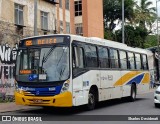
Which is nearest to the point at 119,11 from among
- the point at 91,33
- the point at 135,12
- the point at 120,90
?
the point at 135,12

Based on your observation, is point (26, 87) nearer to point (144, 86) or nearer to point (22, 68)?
point (22, 68)

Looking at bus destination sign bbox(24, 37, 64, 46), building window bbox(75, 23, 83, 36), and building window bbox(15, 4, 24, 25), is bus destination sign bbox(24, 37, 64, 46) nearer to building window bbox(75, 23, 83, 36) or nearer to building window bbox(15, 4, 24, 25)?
building window bbox(15, 4, 24, 25)

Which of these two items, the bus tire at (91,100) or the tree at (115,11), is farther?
the tree at (115,11)

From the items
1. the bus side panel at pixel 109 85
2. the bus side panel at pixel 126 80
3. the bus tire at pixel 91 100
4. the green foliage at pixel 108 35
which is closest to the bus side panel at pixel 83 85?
the bus tire at pixel 91 100

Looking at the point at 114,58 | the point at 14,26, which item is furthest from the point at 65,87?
Result: the point at 14,26

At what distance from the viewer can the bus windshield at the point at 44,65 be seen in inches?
548

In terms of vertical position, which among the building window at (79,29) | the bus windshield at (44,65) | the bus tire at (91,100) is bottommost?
the bus tire at (91,100)

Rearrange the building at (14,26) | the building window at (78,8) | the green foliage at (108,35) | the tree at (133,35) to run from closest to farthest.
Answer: the building at (14,26)
the building window at (78,8)
the green foliage at (108,35)
the tree at (133,35)

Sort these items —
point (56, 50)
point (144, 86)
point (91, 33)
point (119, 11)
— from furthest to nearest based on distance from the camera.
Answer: point (119, 11) → point (91, 33) → point (144, 86) → point (56, 50)

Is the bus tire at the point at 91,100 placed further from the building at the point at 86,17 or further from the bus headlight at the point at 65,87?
the building at the point at 86,17

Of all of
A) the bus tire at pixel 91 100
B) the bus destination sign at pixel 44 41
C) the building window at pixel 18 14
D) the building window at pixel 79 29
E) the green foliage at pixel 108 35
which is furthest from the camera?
the green foliage at pixel 108 35

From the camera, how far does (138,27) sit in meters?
61.0

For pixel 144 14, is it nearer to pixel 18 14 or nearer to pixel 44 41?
pixel 18 14

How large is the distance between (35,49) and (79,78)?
2.11 m
